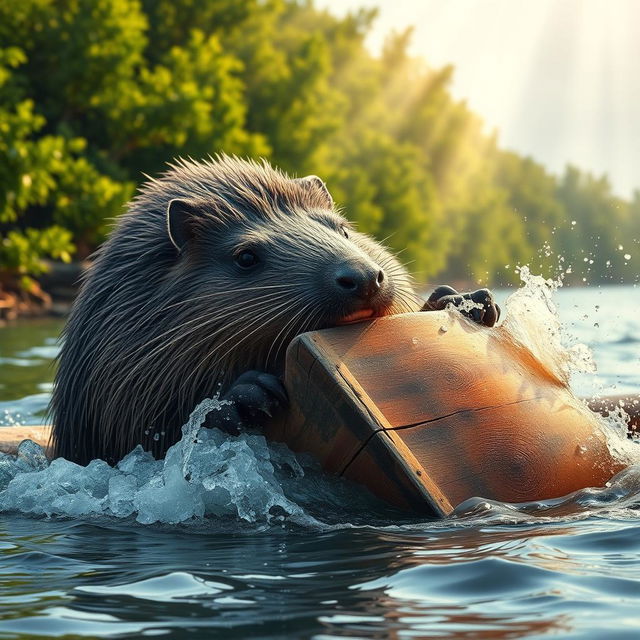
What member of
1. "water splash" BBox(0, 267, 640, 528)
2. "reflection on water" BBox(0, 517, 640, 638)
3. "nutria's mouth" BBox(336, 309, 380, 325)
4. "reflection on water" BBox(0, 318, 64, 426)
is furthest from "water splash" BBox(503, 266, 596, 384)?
"reflection on water" BBox(0, 318, 64, 426)

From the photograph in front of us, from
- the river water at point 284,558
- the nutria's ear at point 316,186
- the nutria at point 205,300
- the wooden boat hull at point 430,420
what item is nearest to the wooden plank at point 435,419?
the wooden boat hull at point 430,420

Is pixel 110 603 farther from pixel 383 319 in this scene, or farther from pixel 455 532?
pixel 383 319

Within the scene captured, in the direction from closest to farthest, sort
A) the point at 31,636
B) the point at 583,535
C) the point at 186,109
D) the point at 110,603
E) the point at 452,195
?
1. the point at 31,636
2. the point at 110,603
3. the point at 583,535
4. the point at 186,109
5. the point at 452,195

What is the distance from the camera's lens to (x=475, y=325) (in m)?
5.39

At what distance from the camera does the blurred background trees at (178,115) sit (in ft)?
86.7

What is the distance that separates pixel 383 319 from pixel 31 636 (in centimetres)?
231

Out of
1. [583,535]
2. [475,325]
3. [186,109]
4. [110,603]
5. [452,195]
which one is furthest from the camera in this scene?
[452,195]

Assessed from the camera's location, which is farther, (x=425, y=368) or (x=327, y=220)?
(x=327, y=220)

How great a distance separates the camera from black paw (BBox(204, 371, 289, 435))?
16.2 feet

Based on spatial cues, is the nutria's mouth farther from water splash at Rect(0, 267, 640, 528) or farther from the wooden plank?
water splash at Rect(0, 267, 640, 528)

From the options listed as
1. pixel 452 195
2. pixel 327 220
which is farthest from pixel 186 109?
pixel 452 195

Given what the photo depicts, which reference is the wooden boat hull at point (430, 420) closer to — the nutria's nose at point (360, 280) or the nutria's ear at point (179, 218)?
the nutria's nose at point (360, 280)

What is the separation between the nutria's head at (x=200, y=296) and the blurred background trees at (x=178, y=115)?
1318 millimetres

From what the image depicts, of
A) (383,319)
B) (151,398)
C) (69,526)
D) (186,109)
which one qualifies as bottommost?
(69,526)
